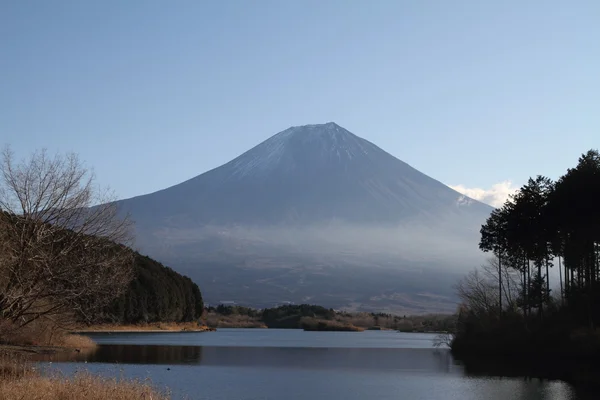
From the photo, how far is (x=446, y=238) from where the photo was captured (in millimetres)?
162000

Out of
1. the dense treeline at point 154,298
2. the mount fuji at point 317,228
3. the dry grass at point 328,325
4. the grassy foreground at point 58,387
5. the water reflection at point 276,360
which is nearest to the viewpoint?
the grassy foreground at point 58,387

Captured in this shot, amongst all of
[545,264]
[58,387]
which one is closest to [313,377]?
[58,387]

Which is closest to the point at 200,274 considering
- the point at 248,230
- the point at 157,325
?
the point at 248,230

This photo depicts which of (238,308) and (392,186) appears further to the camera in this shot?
(392,186)

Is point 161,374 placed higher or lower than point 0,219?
lower

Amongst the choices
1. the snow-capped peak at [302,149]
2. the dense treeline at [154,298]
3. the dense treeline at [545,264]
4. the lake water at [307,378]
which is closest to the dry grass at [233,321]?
the dense treeline at [154,298]

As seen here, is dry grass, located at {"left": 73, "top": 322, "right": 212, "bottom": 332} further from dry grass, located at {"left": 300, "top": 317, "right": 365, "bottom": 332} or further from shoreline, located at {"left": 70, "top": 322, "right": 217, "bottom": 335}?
dry grass, located at {"left": 300, "top": 317, "right": 365, "bottom": 332}

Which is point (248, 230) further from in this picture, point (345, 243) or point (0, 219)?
point (0, 219)

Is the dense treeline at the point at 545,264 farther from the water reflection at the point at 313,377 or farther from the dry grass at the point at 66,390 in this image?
the dry grass at the point at 66,390

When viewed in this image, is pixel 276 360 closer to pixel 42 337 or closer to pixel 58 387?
pixel 42 337

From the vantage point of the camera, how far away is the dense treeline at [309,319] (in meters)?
104

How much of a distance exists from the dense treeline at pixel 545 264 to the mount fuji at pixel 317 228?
8525 centimetres

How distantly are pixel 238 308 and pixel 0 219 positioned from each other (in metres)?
102

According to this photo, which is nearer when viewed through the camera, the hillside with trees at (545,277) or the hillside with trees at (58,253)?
the hillside with trees at (58,253)
